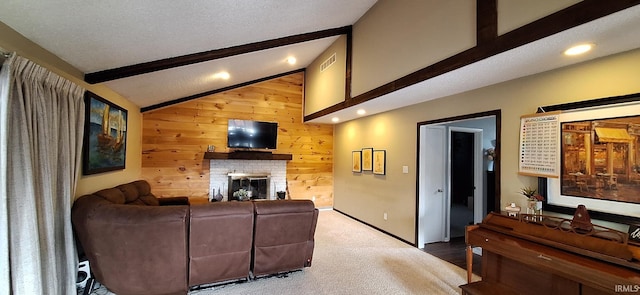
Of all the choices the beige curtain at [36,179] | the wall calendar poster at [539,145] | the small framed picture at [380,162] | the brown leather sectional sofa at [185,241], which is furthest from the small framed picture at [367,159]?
the beige curtain at [36,179]

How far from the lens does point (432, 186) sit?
A: 14.5 feet

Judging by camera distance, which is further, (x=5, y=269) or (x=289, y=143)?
(x=289, y=143)

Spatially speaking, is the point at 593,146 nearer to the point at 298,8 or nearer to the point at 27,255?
the point at 298,8

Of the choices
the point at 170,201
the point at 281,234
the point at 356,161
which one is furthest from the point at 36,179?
the point at 356,161

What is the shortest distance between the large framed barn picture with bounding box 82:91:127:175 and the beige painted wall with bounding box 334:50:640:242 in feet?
13.9

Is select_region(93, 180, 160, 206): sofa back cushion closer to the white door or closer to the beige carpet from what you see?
the beige carpet

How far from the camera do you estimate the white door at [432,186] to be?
166 inches

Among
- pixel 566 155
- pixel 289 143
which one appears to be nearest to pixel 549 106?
pixel 566 155

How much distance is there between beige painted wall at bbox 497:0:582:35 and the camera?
6.03 feet

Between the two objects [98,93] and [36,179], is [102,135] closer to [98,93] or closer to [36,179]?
[98,93]

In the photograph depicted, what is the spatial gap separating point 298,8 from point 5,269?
10.6 feet

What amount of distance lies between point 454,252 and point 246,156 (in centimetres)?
429

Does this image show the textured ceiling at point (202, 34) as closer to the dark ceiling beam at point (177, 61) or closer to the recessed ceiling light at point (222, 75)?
the dark ceiling beam at point (177, 61)

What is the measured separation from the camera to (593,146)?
2.32m
